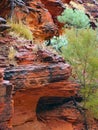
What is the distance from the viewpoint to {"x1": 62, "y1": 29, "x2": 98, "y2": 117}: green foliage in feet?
46.1

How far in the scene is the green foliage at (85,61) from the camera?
553 inches

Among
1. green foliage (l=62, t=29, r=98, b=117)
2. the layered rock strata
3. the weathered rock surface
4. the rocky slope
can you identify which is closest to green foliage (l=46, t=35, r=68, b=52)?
green foliage (l=62, t=29, r=98, b=117)

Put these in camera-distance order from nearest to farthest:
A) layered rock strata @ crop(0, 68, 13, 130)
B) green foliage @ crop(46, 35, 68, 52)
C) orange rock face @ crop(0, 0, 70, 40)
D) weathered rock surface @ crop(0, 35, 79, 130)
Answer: layered rock strata @ crop(0, 68, 13, 130) → weathered rock surface @ crop(0, 35, 79, 130) → green foliage @ crop(46, 35, 68, 52) → orange rock face @ crop(0, 0, 70, 40)

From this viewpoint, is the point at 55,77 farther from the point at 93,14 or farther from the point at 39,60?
the point at 93,14

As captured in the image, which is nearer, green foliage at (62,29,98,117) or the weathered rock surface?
the weathered rock surface

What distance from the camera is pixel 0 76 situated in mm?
8508

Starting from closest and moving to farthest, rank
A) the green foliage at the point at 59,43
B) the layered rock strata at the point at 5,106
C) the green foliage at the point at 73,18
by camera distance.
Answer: the layered rock strata at the point at 5,106
the green foliage at the point at 59,43
the green foliage at the point at 73,18

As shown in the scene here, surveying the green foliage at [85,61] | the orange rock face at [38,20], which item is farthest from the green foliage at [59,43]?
the green foliage at [85,61]

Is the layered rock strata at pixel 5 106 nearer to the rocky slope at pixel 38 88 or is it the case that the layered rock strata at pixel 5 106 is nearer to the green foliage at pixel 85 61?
the rocky slope at pixel 38 88

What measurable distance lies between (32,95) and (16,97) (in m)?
0.74

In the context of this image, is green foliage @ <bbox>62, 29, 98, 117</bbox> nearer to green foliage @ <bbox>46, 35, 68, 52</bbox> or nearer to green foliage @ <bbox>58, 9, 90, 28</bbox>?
green foliage @ <bbox>46, 35, 68, 52</bbox>

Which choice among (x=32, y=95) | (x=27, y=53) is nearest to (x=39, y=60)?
(x=27, y=53)

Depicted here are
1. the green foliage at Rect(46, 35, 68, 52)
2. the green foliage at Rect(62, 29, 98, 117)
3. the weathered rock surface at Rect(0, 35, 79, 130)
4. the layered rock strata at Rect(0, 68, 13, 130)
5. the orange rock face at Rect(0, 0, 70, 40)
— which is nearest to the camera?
the layered rock strata at Rect(0, 68, 13, 130)

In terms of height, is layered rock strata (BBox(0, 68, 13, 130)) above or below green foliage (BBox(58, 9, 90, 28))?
below
